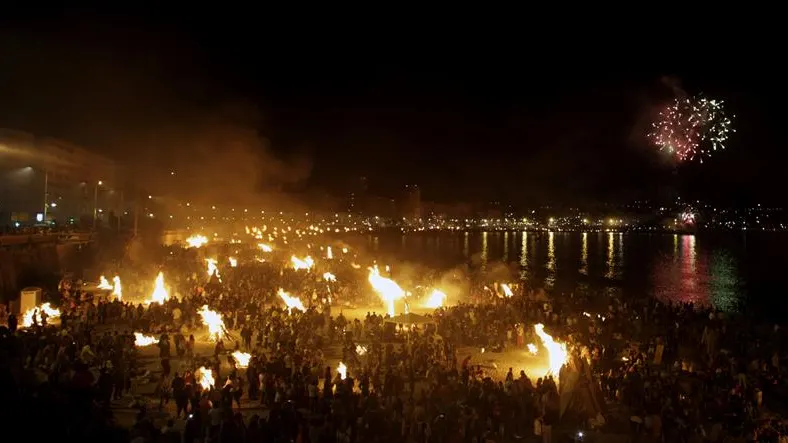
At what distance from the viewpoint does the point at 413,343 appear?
13734 mm

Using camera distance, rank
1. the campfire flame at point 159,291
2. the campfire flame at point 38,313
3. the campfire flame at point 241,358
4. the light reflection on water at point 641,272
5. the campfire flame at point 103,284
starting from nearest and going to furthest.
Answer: the campfire flame at point 241,358 < the campfire flame at point 38,313 < the campfire flame at point 159,291 < the campfire flame at point 103,284 < the light reflection on water at point 641,272

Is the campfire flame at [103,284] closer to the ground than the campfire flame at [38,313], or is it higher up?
higher up

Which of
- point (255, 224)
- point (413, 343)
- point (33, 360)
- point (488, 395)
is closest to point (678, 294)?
point (413, 343)

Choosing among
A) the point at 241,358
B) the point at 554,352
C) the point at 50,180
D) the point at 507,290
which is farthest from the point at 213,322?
the point at 50,180

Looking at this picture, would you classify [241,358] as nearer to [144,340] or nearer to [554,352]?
[144,340]

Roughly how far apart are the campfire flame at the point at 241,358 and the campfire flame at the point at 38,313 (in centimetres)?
595

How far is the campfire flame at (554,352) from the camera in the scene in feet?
42.9

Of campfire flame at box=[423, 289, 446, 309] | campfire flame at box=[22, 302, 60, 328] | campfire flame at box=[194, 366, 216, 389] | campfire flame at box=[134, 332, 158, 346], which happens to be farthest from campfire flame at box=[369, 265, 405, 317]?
campfire flame at box=[22, 302, 60, 328]

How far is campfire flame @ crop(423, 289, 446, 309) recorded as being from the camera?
22.3m

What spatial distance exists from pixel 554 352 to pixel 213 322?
8853 mm

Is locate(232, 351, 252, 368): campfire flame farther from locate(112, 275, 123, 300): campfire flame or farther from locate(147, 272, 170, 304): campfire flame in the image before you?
locate(112, 275, 123, 300): campfire flame

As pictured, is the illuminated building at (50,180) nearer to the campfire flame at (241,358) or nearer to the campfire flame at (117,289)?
the campfire flame at (117,289)

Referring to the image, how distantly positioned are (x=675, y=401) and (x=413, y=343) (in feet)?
18.4

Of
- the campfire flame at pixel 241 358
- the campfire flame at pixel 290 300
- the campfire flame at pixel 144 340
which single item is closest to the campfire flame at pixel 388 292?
the campfire flame at pixel 290 300
